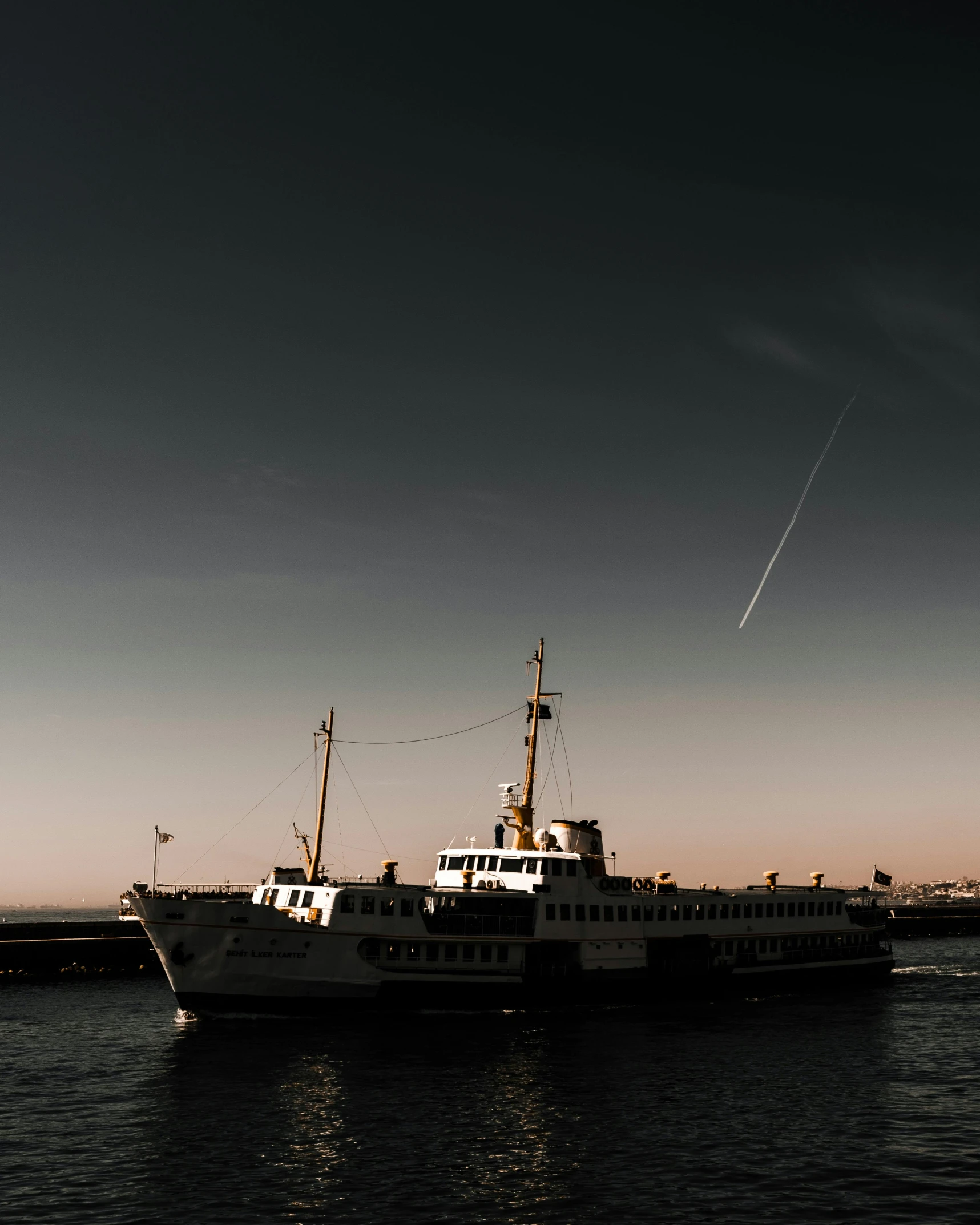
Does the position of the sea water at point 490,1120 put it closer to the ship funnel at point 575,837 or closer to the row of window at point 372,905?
the row of window at point 372,905

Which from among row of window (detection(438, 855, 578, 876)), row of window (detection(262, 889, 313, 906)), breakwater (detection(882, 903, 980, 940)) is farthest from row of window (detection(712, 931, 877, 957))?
breakwater (detection(882, 903, 980, 940))

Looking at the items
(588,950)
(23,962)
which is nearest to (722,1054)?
(588,950)

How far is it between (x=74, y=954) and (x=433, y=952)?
4096 centimetres

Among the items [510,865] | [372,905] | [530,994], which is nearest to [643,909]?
[510,865]

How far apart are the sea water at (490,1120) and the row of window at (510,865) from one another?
292 inches

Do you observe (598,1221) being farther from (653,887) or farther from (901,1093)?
(653,887)

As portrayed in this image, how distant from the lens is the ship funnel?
56.6m

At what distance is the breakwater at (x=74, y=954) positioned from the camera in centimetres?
7188

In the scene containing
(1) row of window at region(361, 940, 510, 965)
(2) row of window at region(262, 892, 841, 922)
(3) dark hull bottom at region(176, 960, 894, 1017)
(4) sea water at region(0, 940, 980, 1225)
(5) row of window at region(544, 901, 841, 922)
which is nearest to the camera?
(4) sea water at region(0, 940, 980, 1225)

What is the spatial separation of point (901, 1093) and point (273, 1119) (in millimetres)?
21807

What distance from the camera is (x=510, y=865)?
53000 mm

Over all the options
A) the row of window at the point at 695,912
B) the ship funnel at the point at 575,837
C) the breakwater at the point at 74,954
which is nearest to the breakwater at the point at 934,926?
the row of window at the point at 695,912

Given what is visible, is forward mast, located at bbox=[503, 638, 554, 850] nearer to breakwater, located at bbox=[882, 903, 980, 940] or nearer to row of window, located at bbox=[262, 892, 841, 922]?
row of window, located at bbox=[262, 892, 841, 922]

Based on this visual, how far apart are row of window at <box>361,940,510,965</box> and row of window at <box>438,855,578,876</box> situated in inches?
176
